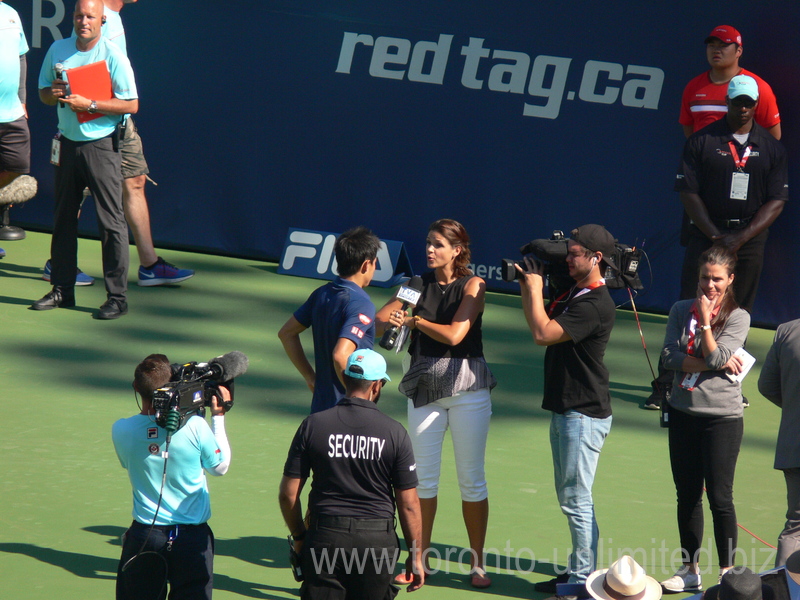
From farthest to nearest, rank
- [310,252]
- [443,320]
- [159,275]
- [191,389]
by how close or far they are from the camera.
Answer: [310,252] → [159,275] → [443,320] → [191,389]

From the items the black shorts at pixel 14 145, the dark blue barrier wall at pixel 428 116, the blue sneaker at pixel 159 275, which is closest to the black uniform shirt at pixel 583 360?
the dark blue barrier wall at pixel 428 116

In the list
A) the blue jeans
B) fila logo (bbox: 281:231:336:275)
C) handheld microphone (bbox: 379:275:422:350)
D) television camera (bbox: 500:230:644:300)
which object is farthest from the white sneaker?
fila logo (bbox: 281:231:336:275)

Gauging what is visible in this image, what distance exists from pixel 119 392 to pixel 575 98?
5032 mm

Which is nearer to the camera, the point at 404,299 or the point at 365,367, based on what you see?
the point at 365,367

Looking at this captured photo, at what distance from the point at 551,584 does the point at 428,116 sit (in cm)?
602

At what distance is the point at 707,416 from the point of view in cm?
523

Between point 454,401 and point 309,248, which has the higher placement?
point 454,401

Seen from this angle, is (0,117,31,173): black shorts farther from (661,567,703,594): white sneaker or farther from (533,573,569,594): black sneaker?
(661,567,703,594): white sneaker

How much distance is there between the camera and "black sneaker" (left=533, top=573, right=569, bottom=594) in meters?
5.28

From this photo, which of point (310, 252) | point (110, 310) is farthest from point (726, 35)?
point (110, 310)

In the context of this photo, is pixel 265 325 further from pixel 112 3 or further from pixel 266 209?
pixel 112 3

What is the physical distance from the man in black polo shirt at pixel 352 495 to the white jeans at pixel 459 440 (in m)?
1.07

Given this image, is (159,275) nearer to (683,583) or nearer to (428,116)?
(428,116)

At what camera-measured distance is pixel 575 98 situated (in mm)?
10039
